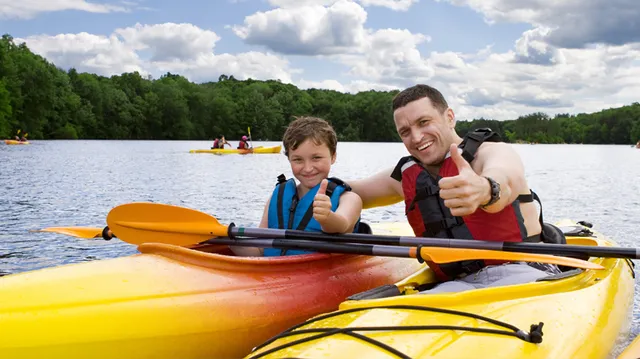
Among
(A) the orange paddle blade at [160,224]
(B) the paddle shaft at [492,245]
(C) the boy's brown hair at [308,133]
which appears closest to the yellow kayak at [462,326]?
(B) the paddle shaft at [492,245]

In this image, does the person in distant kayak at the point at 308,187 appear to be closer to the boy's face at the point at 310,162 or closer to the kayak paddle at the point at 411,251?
the boy's face at the point at 310,162

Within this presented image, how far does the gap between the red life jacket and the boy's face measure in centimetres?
56

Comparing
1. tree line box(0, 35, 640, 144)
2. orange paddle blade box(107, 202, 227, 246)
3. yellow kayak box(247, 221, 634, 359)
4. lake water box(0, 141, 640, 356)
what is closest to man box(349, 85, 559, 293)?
yellow kayak box(247, 221, 634, 359)

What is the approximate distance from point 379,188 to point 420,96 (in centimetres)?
92

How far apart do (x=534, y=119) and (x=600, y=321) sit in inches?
3995

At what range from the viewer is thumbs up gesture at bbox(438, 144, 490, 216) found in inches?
107

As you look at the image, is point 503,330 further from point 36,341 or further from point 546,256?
point 36,341

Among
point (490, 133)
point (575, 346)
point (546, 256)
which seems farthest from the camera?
point (490, 133)

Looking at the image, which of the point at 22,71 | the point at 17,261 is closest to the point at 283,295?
the point at 17,261

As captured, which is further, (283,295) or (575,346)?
(283,295)

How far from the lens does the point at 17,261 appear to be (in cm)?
659

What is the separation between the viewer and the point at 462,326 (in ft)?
8.40

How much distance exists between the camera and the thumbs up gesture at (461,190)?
2.71 metres

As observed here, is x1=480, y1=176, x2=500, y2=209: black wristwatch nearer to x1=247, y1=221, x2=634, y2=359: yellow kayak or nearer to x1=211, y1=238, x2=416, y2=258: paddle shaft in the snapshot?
x1=247, y1=221, x2=634, y2=359: yellow kayak
